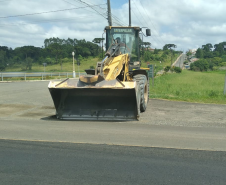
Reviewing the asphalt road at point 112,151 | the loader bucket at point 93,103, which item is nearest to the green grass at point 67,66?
the loader bucket at point 93,103

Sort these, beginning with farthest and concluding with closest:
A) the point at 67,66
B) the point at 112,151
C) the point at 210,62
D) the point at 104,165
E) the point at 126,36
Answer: the point at 210,62, the point at 67,66, the point at 126,36, the point at 112,151, the point at 104,165

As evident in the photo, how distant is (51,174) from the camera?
426 centimetres

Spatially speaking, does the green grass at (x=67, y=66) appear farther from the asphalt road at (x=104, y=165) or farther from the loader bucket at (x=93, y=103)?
the asphalt road at (x=104, y=165)

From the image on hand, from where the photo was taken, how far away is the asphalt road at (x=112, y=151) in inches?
166

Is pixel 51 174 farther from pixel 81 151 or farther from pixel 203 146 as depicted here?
pixel 203 146

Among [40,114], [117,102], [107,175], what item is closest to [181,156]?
[107,175]

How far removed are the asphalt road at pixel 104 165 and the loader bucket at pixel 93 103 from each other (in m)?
2.81

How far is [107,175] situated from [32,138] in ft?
9.23

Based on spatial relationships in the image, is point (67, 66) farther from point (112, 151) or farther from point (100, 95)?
point (112, 151)

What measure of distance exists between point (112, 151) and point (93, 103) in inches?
149

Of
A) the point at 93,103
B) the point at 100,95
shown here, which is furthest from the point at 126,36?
the point at 93,103

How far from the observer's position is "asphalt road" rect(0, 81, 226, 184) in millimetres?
4207

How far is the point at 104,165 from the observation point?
15.4 feet

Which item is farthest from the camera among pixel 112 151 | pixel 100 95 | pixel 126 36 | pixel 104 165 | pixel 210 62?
pixel 210 62
